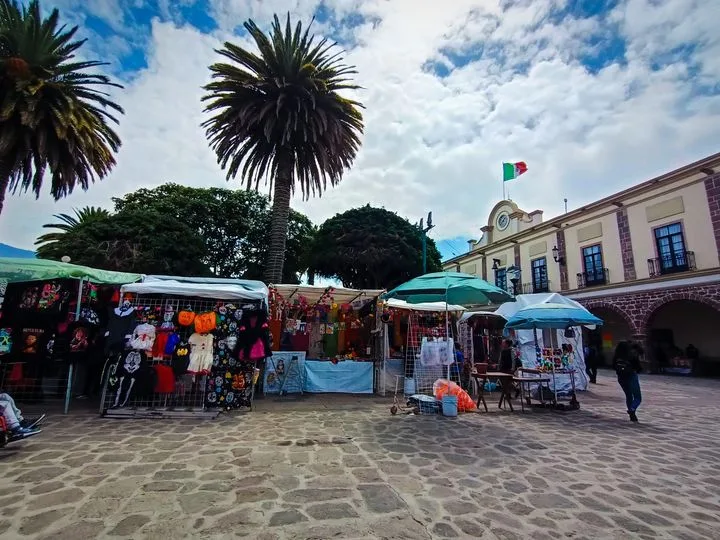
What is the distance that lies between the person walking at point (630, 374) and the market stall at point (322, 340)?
18.5ft

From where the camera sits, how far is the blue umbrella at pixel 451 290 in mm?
7340

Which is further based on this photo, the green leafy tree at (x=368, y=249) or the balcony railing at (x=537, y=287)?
the balcony railing at (x=537, y=287)

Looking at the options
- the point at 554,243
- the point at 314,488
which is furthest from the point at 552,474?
the point at 554,243

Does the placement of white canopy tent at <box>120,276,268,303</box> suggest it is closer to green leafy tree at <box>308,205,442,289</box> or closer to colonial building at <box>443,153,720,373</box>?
green leafy tree at <box>308,205,442,289</box>

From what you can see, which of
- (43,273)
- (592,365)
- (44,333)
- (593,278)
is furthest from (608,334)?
(43,273)

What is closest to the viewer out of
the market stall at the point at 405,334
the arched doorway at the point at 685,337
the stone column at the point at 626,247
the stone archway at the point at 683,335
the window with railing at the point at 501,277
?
the market stall at the point at 405,334

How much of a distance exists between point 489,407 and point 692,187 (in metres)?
18.6

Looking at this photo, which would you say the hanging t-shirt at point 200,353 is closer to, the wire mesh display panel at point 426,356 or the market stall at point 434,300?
the market stall at point 434,300

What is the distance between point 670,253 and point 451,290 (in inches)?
748

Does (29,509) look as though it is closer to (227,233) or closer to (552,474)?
(552,474)

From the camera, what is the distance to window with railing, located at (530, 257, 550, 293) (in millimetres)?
27016

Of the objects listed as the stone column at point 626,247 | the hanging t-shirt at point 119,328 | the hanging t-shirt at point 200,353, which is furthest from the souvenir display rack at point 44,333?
the stone column at point 626,247

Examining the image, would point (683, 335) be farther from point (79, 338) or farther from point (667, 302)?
point (79, 338)

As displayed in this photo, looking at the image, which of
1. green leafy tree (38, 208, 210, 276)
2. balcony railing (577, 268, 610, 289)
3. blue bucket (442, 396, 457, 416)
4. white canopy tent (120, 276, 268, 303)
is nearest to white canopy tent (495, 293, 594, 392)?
blue bucket (442, 396, 457, 416)
